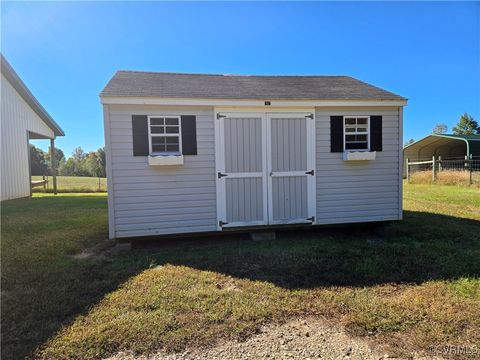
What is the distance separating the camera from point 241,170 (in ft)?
18.2

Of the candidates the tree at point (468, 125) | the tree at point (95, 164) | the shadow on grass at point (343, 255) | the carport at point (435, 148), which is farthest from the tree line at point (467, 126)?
the tree at point (95, 164)

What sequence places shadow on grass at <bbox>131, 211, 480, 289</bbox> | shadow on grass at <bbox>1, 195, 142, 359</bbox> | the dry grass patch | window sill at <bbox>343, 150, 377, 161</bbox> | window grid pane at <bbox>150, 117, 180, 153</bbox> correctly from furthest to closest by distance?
the dry grass patch < window sill at <bbox>343, 150, 377, 161</bbox> < window grid pane at <bbox>150, 117, 180, 153</bbox> < shadow on grass at <bbox>131, 211, 480, 289</bbox> < shadow on grass at <bbox>1, 195, 142, 359</bbox>

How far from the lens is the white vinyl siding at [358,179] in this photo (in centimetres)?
580

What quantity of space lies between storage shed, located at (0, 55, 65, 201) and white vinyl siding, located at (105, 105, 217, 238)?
339 inches

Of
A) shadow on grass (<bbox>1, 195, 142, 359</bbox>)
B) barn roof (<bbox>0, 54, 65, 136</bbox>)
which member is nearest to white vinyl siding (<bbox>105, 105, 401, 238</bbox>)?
shadow on grass (<bbox>1, 195, 142, 359</bbox>)

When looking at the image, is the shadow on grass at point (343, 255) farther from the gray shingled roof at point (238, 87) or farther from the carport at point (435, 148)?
the carport at point (435, 148)

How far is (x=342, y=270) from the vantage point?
3.97 m

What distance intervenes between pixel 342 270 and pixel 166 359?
2550mm

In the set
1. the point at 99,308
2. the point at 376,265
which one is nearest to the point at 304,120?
the point at 376,265

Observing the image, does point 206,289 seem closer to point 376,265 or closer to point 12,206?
point 376,265

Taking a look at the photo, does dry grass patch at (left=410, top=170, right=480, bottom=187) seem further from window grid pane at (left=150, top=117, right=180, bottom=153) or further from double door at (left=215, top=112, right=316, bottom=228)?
window grid pane at (left=150, top=117, right=180, bottom=153)

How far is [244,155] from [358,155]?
218cm

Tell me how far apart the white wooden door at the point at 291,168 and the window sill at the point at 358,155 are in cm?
65

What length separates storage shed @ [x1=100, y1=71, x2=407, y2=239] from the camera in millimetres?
5176
